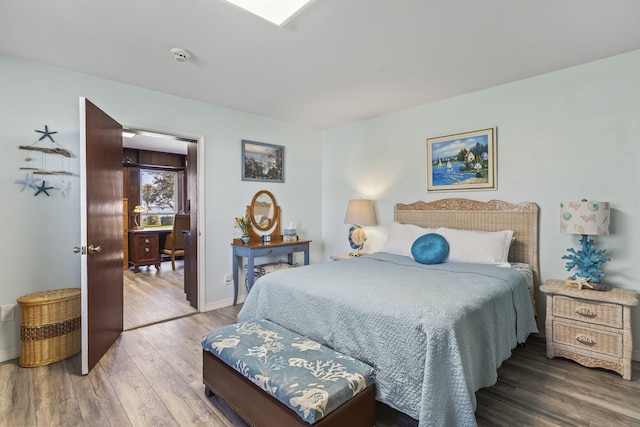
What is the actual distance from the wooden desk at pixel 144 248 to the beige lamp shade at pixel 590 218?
6.31 meters

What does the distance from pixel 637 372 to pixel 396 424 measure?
198 centimetres

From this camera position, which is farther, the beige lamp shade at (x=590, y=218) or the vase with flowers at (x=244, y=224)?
the vase with flowers at (x=244, y=224)

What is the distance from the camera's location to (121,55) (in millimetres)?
2490

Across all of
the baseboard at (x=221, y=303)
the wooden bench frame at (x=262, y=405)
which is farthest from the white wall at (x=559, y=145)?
the baseboard at (x=221, y=303)

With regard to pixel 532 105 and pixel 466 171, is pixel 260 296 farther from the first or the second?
pixel 532 105

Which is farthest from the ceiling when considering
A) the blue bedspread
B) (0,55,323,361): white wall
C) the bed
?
the blue bedspread

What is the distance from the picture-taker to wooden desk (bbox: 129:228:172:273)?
5852 mm

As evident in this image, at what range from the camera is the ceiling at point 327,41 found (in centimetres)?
192

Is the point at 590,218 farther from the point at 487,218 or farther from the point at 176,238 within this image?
the point at 176,238

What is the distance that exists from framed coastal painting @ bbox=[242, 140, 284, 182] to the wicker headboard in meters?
1.75

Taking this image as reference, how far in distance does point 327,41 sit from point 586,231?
242 cm

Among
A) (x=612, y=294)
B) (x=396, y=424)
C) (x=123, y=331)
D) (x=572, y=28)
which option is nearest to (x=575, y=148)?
(x=572, y=28)

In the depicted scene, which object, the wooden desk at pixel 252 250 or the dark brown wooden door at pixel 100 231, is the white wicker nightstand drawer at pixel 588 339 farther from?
the dark brown wooden door at pixel 100 231

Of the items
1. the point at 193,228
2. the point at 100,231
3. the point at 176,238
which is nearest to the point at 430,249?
the point at 193,228
